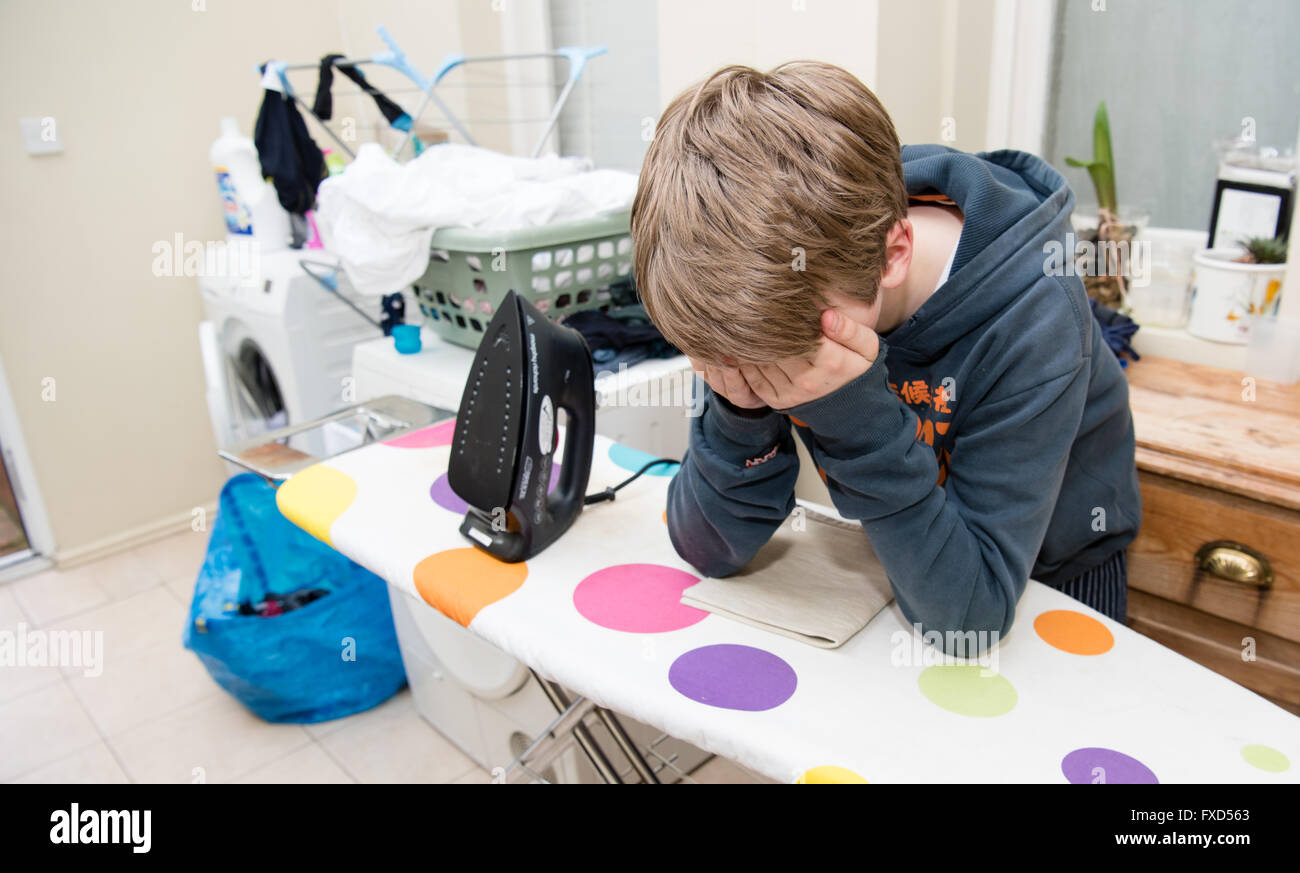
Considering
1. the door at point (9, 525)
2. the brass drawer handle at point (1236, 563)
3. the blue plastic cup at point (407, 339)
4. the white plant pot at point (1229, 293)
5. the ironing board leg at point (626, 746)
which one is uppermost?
the white plant pot at point (1229, 293)

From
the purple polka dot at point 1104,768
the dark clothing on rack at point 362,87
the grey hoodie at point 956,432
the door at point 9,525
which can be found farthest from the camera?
the door at point 9,525

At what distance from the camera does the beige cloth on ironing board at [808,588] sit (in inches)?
32.1

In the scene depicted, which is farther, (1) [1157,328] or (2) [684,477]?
(1) [1157,328]

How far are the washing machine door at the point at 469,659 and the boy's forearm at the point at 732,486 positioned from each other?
57cm

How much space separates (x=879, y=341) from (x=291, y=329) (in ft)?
5.38

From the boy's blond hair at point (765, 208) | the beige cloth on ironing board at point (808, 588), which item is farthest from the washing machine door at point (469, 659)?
the boy's blond hair at point (765, 208)

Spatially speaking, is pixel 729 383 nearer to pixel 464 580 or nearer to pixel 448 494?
pixel 464 580

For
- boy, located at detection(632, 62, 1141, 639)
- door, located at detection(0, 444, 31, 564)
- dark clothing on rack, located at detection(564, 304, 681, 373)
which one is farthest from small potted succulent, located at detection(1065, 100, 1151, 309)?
door, located at detection(0, 444, 31, 564)

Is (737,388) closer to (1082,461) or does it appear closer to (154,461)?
(1082,461)

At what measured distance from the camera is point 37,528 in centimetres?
242

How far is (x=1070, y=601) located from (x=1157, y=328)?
2.63ft

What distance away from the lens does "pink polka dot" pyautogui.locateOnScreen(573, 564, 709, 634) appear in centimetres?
84

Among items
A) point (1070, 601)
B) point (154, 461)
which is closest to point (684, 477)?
point (1070, 601)

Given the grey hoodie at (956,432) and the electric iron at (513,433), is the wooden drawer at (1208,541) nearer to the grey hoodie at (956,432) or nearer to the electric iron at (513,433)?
the grey hoodie at (956,432)
